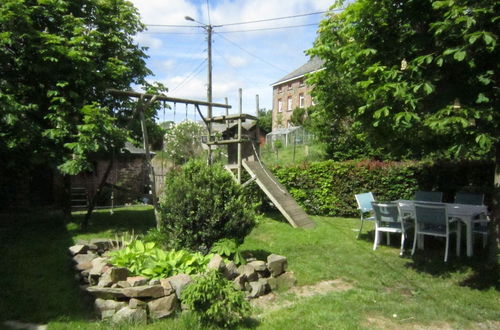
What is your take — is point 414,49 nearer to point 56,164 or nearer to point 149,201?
point 56,164

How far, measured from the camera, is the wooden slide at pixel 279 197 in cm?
957

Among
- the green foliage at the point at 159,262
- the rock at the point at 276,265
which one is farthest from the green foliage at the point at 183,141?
the rock at the point at 276,265

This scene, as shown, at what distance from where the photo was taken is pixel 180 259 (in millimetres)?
5043

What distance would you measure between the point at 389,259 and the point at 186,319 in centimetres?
422

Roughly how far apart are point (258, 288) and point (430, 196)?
223 inches

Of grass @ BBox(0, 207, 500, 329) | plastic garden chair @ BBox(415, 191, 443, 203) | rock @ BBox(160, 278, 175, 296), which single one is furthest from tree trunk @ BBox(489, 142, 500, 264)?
rock @ BBox(160, 278, 175, 296)

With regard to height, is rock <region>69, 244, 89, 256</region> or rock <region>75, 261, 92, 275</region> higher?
rock <region>69, 244, 89, 256</region>

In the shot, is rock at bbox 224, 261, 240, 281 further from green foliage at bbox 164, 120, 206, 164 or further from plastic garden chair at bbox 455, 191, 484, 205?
green foliage at bbox 164, 120, 206, 164

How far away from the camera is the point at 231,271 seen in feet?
16.1

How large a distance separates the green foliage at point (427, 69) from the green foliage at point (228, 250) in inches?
103

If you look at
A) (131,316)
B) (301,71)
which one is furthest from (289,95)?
(131,316)

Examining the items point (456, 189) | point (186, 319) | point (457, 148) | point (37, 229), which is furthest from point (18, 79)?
point (456, 189)

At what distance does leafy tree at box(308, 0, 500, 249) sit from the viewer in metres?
4.19

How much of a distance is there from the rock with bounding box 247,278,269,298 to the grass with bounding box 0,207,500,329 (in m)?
0.24
